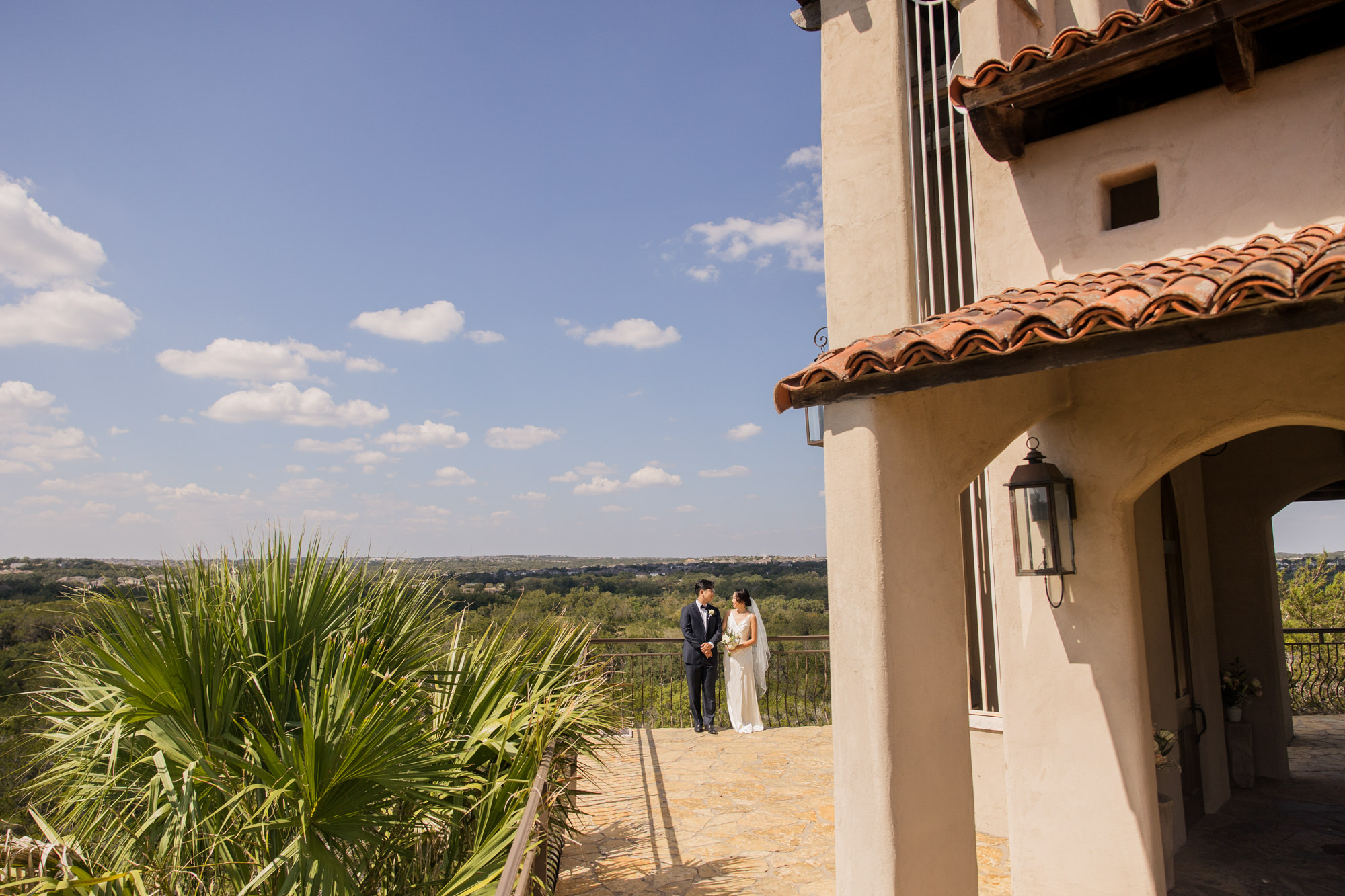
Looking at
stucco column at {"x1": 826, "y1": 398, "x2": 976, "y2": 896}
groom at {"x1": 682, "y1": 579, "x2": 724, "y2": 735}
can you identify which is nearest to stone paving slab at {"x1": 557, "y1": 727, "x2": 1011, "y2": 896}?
groom at {"x1": 682, "y1": 579, "x2": 724, "y2": 735}

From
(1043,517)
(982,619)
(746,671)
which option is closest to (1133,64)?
(1043,517)

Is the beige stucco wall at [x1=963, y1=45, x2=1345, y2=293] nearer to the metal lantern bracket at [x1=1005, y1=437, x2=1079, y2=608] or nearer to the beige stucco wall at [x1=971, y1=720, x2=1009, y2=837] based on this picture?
the metal lantern bracket at [x1=1005, y1=437, x2=1079, y2=608]

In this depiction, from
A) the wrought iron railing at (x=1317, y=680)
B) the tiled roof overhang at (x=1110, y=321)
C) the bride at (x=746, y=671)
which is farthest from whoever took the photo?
the wrought iron railing at (x=1317, y=680)

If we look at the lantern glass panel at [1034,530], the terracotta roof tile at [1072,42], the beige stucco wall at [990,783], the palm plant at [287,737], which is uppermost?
the terracotta roof tile at [1072,42]

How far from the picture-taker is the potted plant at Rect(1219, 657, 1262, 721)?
6457 millimetres

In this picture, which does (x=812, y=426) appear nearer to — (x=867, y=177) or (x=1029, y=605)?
(x=867, y=177)

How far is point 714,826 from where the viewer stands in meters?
5.77

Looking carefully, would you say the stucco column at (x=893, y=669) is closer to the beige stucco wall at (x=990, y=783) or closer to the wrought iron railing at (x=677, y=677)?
the beige stucco wall at (x=990, y=783)

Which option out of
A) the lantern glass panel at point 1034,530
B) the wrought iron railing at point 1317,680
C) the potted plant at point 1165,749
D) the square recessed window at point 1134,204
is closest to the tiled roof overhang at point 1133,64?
the square recessed window at point 1134,204

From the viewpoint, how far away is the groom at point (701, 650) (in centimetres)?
895

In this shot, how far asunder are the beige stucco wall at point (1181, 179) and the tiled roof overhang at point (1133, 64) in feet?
0.32

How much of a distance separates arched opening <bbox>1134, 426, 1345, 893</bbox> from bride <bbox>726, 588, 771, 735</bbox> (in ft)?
14.8

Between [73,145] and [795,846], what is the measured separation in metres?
11.4

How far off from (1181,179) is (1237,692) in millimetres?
4992
